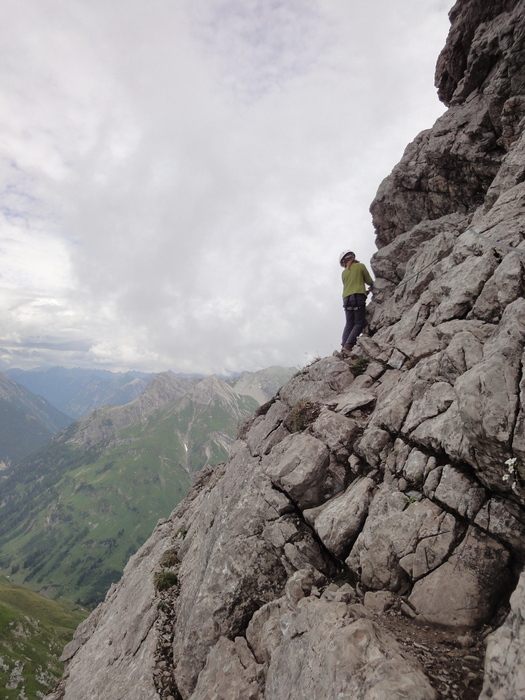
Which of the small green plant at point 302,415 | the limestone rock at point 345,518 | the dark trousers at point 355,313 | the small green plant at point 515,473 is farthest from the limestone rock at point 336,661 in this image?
the dark trousers at point 355,313

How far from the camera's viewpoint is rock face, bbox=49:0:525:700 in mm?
8898

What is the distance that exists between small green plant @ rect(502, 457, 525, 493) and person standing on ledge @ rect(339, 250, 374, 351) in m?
19.2

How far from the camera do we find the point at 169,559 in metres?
24.0

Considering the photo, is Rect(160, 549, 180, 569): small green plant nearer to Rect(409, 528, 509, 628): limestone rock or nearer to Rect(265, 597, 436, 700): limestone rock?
Rect(265, 597, 436, 700): limestone rock

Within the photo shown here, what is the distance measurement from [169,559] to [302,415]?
1553cm

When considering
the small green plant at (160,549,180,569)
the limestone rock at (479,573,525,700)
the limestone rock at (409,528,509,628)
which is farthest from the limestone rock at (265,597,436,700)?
the small green plant at (160,549,180,569)

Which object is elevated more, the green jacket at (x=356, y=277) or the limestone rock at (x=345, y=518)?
the green jacket at (x=356, y=277)

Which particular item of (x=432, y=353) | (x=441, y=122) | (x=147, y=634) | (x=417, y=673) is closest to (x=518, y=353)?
(x=432, y=353)

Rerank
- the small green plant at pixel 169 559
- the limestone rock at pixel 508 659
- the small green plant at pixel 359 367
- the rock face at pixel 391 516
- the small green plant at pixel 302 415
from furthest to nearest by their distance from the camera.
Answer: the small green plant at pixel 169 559 → the small green plant at pixel 359 367 → the small green plant at pixel 302 415 → the rock face at pixel 391 516 → the limestone rock at pixel 508 659

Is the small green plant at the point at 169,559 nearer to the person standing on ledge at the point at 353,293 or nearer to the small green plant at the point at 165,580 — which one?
the small green plant at the point at 165,580

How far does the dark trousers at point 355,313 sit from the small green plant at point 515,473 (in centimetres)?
2018

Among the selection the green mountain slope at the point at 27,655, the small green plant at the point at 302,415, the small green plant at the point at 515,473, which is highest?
the small green plant at the point at 302,415

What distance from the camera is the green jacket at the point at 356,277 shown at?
92.2 ft

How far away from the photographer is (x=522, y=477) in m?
8.59
